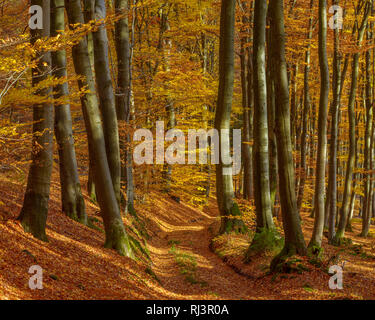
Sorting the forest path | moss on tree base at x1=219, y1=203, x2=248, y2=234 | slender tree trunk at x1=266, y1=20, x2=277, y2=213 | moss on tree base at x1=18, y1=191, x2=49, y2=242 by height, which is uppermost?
slender tree trunk at x1=266, y1=20, x2=277, y2=213

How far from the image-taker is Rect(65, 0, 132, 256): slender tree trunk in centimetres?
920

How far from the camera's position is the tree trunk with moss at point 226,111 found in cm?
1249

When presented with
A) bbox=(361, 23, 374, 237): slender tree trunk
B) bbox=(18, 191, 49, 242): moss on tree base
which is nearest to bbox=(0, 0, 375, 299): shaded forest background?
bbox=(18, 191, 49, 242): moss on tree base

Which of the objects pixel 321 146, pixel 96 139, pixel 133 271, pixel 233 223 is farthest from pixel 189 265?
pixel 321 146

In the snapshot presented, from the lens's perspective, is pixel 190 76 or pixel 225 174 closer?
pixel 225 174

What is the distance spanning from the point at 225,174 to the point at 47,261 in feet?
24.3

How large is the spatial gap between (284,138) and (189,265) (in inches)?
192

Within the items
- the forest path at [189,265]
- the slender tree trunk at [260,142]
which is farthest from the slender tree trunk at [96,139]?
the slender tree trunk at [260,142]

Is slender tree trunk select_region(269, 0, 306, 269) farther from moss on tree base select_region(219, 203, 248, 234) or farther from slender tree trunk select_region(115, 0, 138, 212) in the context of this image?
slender tree trunk select_region(115, 0, 138, 212)

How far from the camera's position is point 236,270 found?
11.3 metres

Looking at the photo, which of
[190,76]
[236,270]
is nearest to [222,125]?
[236,270]

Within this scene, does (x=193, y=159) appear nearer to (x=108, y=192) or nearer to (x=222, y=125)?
(x=222, y=125)

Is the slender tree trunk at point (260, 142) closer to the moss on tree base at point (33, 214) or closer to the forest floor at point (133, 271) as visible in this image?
the forest floor at point (133, 271)

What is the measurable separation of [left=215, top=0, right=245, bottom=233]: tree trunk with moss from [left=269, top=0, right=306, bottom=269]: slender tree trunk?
3.38 m
